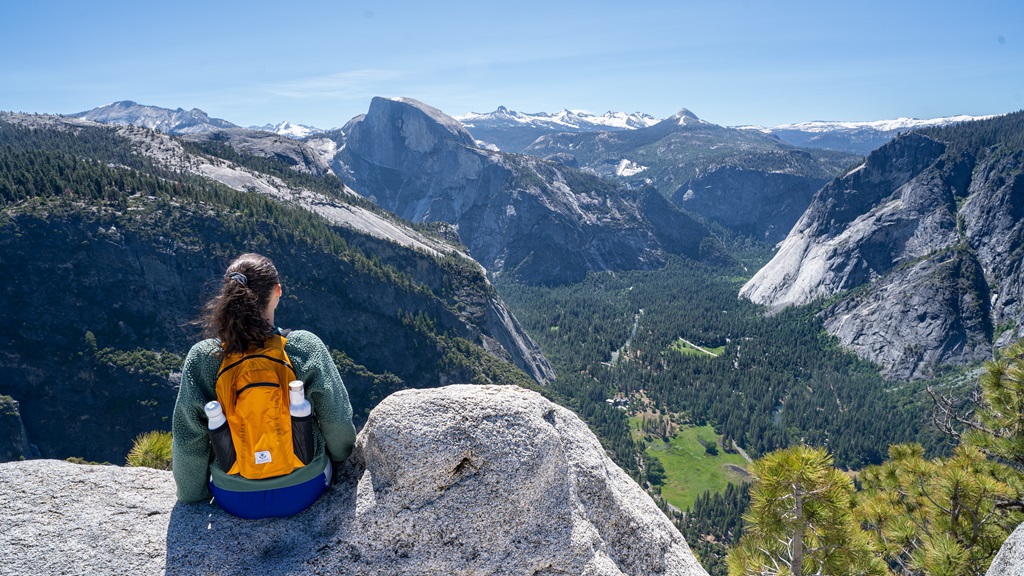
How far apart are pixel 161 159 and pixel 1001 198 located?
197 meters

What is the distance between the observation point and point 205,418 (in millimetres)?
5723

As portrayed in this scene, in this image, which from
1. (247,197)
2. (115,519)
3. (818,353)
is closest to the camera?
(115,519)

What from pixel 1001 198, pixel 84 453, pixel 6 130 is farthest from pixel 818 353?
pixel 6 130

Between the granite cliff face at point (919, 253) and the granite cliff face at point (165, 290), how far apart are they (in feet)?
274

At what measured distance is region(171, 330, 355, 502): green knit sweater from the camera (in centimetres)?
558

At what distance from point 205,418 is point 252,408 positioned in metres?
0.92

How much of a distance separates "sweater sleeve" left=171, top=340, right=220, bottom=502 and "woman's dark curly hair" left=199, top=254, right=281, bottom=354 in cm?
31

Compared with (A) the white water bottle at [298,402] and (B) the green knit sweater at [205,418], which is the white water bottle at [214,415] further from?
(A) the white water bottle at [298,402]

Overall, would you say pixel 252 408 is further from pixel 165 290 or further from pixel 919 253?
pixel 919 253

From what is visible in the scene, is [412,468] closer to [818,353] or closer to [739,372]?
[739,372]

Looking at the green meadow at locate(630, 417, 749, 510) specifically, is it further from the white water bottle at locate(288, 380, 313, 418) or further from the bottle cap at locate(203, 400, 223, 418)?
the bottle cap at locate(203, 400, 223, 418)

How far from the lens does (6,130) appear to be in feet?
370

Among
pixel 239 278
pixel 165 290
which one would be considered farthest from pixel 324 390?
pixel 165 290

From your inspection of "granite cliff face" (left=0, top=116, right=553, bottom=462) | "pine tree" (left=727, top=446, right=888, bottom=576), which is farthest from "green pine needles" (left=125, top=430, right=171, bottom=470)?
"granite cliff face" (left=0, top=116, right=553, bottom=462)
